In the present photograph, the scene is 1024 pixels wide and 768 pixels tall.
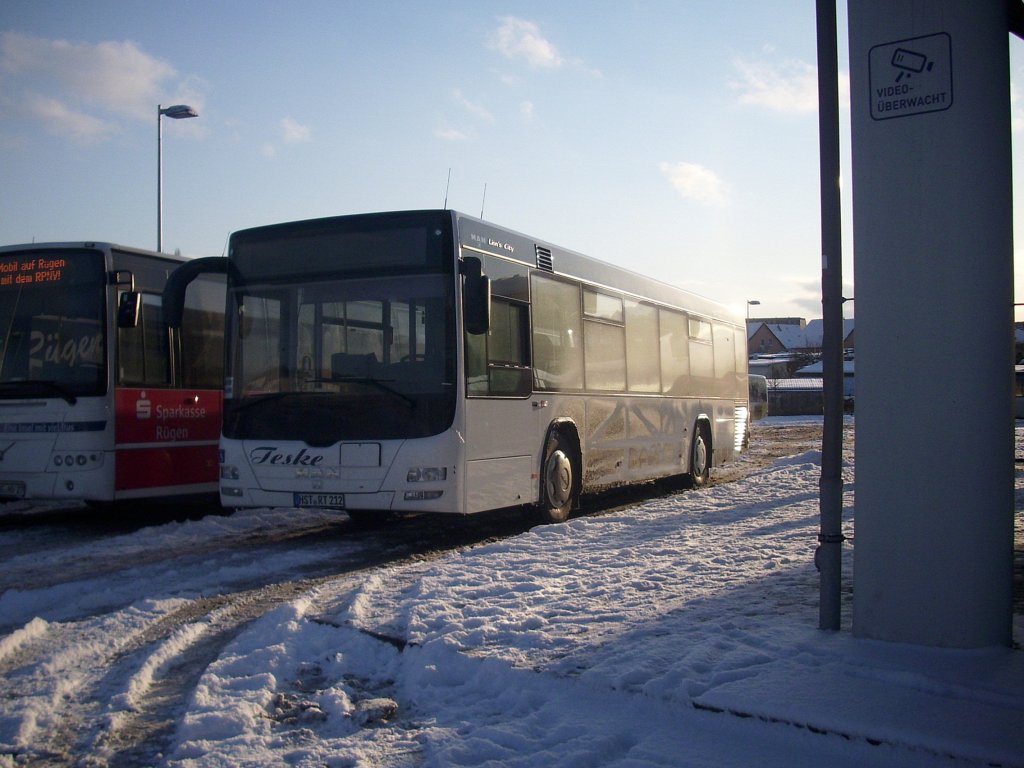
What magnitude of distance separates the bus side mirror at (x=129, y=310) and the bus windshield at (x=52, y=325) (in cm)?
53

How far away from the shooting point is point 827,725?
3.92 meters

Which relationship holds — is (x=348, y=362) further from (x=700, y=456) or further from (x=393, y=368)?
(x=700, y=456)

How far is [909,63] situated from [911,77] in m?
0.07

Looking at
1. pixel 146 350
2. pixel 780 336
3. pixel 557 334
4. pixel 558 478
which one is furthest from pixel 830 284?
pixel 780 336

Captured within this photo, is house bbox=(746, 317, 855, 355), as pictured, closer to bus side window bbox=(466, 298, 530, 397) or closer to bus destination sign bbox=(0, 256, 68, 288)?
bus side window bbox=(466, 298, 530, 397)

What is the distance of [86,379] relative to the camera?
35.7 feet

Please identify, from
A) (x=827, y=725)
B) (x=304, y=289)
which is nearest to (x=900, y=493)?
(x=827, y=725)

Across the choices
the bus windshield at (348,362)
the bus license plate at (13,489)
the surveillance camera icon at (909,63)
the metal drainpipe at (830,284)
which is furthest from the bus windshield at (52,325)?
the surveillance camera icon at (909,63)

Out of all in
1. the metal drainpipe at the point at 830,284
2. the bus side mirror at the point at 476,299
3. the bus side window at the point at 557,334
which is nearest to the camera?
the metal drainpipe at the point at 830,284

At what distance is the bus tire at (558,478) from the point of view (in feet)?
35.9

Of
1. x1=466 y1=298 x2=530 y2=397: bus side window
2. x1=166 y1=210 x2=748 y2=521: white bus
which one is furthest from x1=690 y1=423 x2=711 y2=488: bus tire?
x1=466 y1=298 x2=530 y2=397: bus side window

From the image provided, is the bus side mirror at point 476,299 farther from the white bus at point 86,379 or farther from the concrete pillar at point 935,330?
the concrete pillar at point 935,330

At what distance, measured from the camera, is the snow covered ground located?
3994 mm

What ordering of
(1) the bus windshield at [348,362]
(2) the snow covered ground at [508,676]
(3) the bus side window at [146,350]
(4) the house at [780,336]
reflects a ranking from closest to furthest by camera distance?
(2) the snow covered ground at [508,676] < (1) the bus windshield at [348,362] < (3) the bus side window at [146,350] < (4) the house at [780,336]
